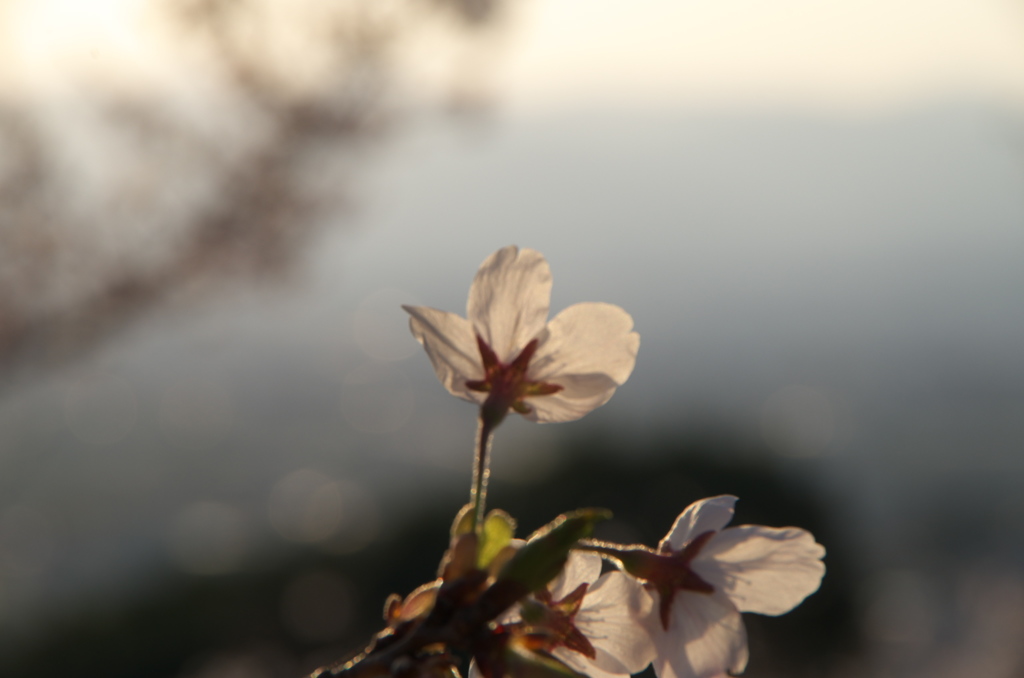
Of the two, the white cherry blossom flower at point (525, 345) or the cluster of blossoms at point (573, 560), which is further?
the white cherry blossom flower at point (525, 345)

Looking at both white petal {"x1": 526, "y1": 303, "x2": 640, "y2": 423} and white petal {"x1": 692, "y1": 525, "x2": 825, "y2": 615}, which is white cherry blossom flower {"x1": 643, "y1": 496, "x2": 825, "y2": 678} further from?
white petal {"x1": 526, "y1": 303, "x2": 640, "y2": 423}

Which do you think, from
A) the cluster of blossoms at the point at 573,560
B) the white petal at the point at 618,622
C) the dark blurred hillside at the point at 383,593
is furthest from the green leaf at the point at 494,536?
the dark blurred hillside at the point at 383,593

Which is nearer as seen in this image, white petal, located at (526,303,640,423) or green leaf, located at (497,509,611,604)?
green leaf, located at (497,509,611,604)

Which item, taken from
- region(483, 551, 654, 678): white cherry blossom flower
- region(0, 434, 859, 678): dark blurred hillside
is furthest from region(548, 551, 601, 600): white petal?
region(0, 434, 859, 678): dark blurred hillside

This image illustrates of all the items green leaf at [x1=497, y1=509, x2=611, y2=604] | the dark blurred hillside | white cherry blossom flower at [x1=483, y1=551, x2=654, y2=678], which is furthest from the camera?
the dark blurred hillside

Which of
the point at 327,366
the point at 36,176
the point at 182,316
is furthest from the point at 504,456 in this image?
the point at 327,366

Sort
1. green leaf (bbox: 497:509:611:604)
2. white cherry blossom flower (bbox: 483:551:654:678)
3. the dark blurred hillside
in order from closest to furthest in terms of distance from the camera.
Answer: green leaf (bbox: 497:509:611:604) < white cherry blossom flower (bbox: 483:551:654:678) < the dark blurred hillside

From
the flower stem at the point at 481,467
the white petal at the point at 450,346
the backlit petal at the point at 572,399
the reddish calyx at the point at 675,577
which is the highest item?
the white petal at the point at 450,346

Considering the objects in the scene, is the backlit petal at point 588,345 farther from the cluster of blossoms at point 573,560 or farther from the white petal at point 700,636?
the white petal at point 700,636
